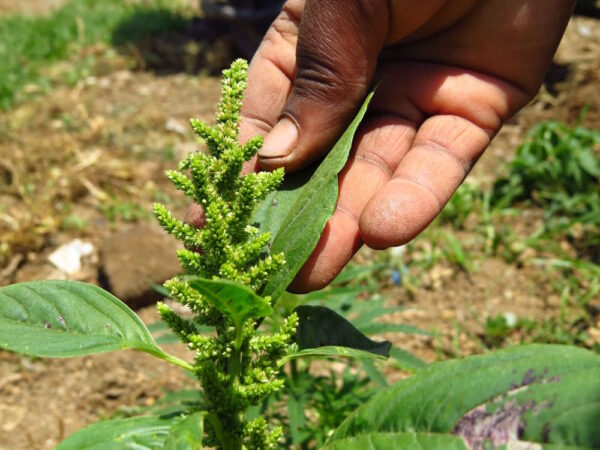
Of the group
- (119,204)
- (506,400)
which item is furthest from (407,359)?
(119,204)

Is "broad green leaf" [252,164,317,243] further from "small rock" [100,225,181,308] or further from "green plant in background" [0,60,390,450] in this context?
"small rock" [100,225,181,308]

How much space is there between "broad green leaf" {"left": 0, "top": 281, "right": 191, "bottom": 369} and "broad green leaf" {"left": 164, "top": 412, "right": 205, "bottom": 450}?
0.67 feet

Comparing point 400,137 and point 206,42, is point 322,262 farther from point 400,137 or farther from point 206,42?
point 206,42

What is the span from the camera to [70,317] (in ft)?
4.30

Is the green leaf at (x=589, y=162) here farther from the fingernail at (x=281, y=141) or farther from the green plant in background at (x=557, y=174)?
the fingernail at (x=281, y=141)

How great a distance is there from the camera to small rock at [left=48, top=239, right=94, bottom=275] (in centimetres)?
381

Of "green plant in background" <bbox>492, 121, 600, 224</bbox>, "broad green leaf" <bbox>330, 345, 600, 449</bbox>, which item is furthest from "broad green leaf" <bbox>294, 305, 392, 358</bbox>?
"green plant in background" <bbox>492, 121, 600, 224</bbox>

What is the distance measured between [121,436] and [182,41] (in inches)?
242

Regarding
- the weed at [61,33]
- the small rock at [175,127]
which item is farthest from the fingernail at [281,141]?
the weed at [61,33]

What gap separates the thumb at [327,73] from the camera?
2053 millimetres

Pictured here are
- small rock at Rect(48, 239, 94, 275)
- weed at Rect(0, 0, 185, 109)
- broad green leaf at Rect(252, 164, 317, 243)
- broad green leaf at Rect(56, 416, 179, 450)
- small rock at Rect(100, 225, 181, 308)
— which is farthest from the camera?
weed at Rect(0, 0, 185, 109)

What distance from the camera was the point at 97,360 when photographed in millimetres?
3314

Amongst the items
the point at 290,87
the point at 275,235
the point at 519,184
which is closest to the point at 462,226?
the point at 519,184

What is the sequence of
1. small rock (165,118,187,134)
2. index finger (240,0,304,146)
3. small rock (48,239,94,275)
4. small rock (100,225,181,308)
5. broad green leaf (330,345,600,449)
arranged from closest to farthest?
broad green leaf (330,345,600,449) < index finger (240,0,304,146) < small rock (100,225,181,308) < small rock (48,239,94,275) < small rock (165,118,187,134)
